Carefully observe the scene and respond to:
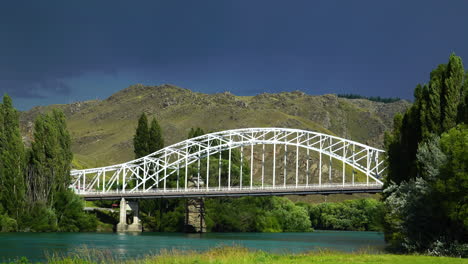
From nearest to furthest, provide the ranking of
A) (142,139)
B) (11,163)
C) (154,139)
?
(11,163) < (142,139) < (154,139)

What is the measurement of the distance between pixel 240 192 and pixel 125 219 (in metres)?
17.7

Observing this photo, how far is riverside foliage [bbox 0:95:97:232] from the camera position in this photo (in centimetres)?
7144

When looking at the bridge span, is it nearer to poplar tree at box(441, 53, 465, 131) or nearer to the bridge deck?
the bridge deck

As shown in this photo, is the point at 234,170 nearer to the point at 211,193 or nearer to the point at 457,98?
the point at 211,193

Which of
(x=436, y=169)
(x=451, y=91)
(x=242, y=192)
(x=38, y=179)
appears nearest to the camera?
(x=436, y=169)

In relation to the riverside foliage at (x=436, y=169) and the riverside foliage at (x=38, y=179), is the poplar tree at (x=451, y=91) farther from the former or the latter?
the riverside foliage at (x=38, y=179)

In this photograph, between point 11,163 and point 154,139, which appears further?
point 154,139

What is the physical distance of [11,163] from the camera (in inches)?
2808

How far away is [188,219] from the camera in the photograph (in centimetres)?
9144

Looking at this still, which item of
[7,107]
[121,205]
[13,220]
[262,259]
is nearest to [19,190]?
[13,220]

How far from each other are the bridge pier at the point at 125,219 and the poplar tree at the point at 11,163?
2048 cm

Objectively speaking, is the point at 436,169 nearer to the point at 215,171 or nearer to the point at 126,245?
the point at 126,245

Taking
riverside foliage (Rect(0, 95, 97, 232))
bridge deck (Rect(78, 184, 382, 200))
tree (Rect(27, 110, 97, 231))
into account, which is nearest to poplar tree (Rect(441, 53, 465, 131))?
bridge deck (Rect(78, 184, 382, 200))

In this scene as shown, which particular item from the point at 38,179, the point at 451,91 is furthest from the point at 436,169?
the point at 38,179
